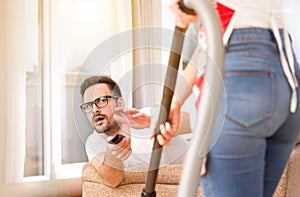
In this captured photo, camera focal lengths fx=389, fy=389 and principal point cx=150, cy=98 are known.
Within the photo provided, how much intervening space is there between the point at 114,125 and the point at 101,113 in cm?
9

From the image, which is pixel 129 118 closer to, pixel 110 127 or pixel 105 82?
pixel 110 127

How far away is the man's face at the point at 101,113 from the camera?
1223 mm

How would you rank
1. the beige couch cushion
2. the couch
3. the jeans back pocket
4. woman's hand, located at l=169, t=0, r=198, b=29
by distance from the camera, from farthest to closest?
the beige couch cushion
the couch
woman's hand, located at l=169, t=0, r=198, b=29
the jeans back pocket

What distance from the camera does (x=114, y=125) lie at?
1.20 meters

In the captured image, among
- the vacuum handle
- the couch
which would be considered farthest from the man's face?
the couch

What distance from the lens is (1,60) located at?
2.48 metres

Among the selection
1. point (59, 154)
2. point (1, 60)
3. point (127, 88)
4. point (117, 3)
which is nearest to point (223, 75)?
point (127, 88)

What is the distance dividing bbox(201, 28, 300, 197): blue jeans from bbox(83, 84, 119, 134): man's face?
0.55 meters

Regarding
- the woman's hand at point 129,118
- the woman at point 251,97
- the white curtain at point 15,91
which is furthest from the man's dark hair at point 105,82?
the white curtain at point 15,91

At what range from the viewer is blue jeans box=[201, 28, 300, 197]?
67cm

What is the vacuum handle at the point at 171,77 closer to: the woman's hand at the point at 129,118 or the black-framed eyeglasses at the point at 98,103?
the woman's hand at the point at 129,118

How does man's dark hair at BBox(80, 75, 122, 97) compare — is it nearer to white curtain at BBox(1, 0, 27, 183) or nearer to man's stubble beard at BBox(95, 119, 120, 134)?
man's stubble beard at BBox(95, 119, 120, 134)

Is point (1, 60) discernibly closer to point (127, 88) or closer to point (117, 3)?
point (117, 3)

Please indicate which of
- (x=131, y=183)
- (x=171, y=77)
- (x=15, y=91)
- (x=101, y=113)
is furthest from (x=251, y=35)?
(x=15, y=91)
